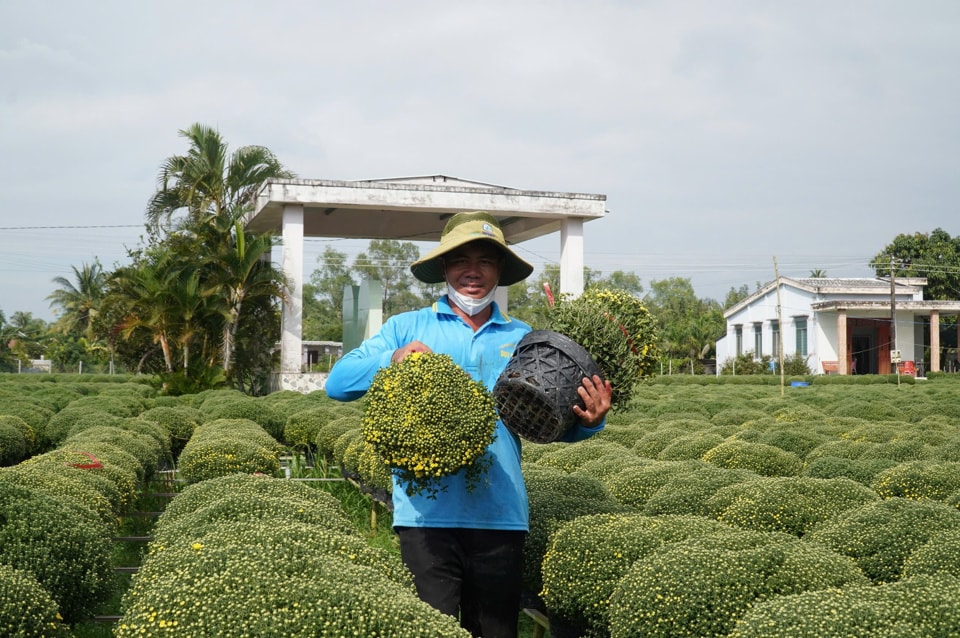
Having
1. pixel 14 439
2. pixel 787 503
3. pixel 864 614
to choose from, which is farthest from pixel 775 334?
pixel 864 614

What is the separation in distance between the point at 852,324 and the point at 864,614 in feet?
153

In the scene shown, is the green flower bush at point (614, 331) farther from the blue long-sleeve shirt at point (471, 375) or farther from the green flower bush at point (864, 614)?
the green flower bush at point (864, 614)

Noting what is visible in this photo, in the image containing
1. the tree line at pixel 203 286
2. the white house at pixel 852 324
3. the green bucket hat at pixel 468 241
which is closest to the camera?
the green bucket hat at pixel 468 241

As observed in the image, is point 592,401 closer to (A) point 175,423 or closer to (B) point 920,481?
(B) point 920,481

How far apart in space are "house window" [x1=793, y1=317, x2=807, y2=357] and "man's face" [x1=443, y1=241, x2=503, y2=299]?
43.9 m

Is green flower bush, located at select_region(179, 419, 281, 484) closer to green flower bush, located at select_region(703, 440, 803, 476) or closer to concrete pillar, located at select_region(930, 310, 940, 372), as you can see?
green flower bush, located at select_region(703, 440, 803, 476)

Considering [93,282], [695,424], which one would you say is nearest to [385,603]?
[695,424]

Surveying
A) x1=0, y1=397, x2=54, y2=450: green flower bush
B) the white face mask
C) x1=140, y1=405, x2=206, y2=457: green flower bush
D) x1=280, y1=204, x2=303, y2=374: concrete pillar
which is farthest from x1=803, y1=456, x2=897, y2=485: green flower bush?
x1=280, y1=204, x2=303, y2=374: concrete pillar

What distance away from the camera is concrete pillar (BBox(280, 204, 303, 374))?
26156 millimetres

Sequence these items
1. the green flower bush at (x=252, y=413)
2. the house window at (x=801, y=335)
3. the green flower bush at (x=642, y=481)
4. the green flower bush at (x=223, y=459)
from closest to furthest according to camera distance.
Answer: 1. the green flower bush at (x=642, y=481)
2. the green flower bush at (x=223, y=459)
3. the green flower bush at (x=252, y=413)
4. the house window at (x=801, y=335)

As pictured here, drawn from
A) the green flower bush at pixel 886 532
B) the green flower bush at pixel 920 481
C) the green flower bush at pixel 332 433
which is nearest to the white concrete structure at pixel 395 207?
the green flower bush at pixel 332 433

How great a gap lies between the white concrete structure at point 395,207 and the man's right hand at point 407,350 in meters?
22.0

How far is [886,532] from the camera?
4.86 metres

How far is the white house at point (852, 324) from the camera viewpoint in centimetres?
4288
